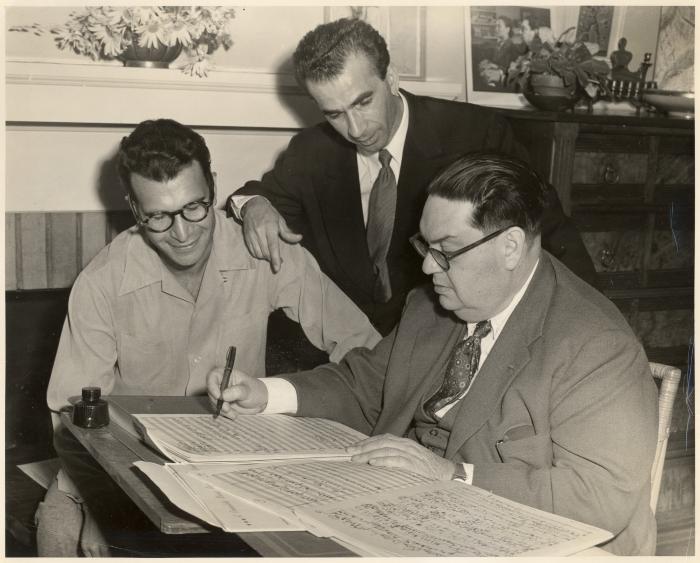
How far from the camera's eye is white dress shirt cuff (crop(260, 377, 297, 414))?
215cm

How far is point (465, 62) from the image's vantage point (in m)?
3.53

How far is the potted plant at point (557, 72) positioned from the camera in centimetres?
350

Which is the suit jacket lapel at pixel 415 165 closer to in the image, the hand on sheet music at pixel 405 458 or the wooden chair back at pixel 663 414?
the wooden chair back at pixel 663 414

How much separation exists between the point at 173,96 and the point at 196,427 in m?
1.71

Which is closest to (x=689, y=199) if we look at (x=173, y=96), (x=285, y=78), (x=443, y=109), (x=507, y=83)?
(x=507, y=83)

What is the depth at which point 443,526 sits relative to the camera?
1.36 m

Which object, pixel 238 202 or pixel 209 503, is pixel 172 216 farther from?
pixel 209 503

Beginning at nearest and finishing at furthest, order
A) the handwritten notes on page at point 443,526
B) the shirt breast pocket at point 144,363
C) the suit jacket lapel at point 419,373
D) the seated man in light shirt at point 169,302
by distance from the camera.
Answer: the handwritten notes on page at point 443,526, the suit jacket lapel at point 419,373, the seated man in light shirt at point 169,302, the shirt breast pocket at point 144,363

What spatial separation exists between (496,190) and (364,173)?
115 centimetres

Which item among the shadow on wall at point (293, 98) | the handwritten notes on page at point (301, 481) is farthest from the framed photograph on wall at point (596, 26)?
the handwritten notes on page at point (301, 481)

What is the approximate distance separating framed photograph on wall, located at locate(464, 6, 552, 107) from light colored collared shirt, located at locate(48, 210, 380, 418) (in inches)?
49.9

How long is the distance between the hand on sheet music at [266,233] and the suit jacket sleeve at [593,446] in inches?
46.1

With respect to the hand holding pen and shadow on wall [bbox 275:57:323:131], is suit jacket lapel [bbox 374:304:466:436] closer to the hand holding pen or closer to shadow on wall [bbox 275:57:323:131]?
the hand holding pen

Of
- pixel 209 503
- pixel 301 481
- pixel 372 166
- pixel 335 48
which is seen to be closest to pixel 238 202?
pixel 372 166
